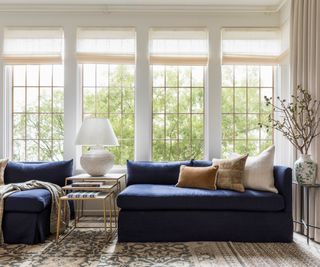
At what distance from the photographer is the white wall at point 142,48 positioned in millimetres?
4582

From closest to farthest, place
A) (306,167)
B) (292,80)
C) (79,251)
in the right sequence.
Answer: (79,251) < (306,167) < (292,80)

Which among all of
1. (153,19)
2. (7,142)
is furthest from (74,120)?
(153,19)

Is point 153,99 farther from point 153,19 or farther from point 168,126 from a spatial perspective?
point 153,19

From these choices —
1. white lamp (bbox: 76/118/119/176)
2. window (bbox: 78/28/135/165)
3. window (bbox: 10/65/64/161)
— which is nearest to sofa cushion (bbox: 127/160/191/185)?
white lamp (bbox: 76/118/119/176)

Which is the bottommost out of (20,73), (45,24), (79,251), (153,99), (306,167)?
(79,251)

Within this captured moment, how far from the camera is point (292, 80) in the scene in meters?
3.93

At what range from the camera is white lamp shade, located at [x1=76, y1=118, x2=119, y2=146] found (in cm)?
397

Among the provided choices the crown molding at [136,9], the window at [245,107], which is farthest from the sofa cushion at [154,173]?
the crown molding at [136,9]

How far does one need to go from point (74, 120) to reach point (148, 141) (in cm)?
104

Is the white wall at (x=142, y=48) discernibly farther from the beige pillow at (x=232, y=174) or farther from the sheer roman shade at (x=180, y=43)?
the beige pillow at (x=232, y=174)

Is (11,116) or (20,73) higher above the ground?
(20,73)

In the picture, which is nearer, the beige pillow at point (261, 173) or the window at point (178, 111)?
the beige pillow at point (261, 173)

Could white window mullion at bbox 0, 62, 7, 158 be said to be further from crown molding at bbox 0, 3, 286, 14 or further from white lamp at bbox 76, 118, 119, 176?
white lamp at bbox 76, 118, 119, 176

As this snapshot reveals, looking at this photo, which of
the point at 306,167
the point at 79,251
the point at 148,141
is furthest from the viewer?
the point at 148,141
